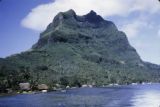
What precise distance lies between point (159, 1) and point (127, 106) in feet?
290

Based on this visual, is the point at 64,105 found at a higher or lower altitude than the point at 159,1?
lower

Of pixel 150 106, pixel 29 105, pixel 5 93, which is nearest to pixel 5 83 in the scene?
pixel 5 93

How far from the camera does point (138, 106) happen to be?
4739 inches

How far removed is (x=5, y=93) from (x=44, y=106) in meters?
69.9

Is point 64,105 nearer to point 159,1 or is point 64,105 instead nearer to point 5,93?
point 5,93

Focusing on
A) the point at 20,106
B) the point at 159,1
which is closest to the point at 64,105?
the point at 20,106

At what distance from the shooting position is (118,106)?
401ft

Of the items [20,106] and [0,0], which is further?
[20,106]

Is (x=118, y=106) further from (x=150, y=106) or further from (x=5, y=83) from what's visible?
(x=5, y=83)

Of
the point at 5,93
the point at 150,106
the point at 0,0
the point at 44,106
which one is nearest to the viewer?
the point at 0,0

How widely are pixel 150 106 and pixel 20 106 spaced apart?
42.2 meters

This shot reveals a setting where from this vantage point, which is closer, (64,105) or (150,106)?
(150,106)

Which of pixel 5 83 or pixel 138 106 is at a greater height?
pixel 5 83

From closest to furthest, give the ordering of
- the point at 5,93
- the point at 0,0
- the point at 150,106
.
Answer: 1. the point at 0,0
2. the point at 150,106
3. the point at 5,93
